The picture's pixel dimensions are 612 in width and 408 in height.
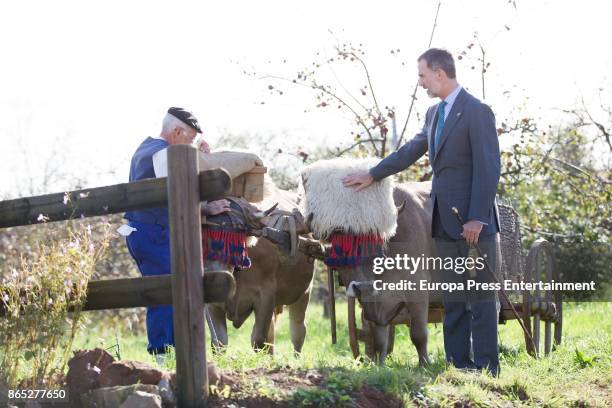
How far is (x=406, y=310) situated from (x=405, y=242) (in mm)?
685

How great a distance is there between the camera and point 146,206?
5.03 m

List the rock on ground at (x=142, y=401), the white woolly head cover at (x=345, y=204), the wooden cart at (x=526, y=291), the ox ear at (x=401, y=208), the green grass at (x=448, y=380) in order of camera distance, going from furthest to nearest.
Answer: the wooden cart at (x=526, y=291) < the ox ear at (x=401, y=208) < the white woolly head cover at (x=345, y=204) < the green grass at (x=448, y=380) < the rock on ground at (x=142, y=401)

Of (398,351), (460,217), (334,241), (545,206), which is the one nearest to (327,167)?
(334,241)

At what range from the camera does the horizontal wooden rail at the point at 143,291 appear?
4.83 meters

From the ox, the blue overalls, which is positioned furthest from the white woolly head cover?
the blue overalls

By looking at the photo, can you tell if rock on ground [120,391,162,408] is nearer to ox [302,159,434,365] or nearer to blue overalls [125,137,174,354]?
blue overalls [125,137,174,354]

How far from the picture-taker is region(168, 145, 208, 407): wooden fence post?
4.77 meters

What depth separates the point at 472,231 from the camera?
255 inches

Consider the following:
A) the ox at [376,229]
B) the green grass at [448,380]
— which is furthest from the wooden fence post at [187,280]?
the ox at [376,229]

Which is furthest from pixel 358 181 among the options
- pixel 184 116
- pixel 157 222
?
pixel 157 222

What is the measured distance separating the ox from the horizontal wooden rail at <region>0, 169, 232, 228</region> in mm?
2351

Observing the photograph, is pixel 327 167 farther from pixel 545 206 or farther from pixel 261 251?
pixel 545 206

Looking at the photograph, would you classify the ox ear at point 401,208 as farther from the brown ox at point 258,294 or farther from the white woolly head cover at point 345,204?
the brown ox at point 258,294

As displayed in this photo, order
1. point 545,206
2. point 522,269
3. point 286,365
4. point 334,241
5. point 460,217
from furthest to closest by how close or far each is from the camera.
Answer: point 545,206 < point 522,269 < point 334,241 < point 460,217 < point 286,365
